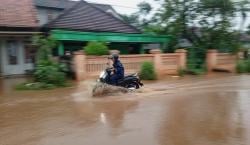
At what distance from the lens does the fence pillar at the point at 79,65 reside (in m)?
16.8

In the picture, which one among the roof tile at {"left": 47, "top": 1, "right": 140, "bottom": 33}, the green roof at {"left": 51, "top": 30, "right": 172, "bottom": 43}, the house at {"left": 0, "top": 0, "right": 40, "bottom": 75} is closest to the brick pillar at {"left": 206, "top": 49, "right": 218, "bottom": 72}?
the green roof at {"left": 51, "top": 30, "right": 172, "bottom": 43}

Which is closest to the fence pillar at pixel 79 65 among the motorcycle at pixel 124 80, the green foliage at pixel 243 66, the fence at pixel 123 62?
the fence at pixel 123 62

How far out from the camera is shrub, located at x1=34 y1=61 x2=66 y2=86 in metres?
15.1

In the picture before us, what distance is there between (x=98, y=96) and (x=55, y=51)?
26.2 feet

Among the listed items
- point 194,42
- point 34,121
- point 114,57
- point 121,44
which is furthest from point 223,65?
point 34,121

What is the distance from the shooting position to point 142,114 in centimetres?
953

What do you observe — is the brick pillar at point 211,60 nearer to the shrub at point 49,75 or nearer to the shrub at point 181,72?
the shrub at point 181,72

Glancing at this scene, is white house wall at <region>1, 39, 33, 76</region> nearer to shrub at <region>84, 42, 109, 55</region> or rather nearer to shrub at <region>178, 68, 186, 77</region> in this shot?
shrub at <region>84, 42, 109, 55</region>

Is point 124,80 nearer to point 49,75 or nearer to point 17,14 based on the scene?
point 49,75

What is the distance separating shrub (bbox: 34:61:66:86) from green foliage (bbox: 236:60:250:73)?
10.7 meters

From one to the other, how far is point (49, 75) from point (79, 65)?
2095 mm

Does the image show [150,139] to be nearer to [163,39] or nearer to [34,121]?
[34,121]

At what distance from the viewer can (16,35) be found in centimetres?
1820

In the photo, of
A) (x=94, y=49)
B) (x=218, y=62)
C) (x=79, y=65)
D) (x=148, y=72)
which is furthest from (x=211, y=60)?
(x=79, y=65)
